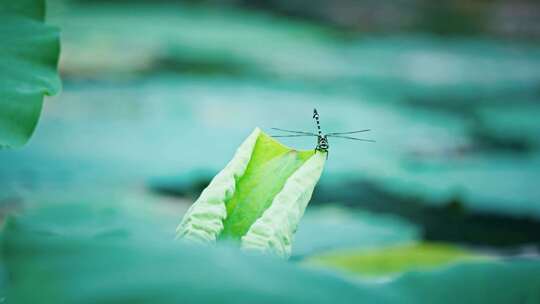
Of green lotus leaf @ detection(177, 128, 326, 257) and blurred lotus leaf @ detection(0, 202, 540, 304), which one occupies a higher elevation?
green lotus leaf @ detection(177, 128, 326, 257)

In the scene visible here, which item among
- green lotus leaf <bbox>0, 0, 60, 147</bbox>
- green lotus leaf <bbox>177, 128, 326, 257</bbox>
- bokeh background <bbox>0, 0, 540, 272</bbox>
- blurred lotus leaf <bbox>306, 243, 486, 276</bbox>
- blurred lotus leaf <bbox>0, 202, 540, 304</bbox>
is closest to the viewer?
blurred lotus leaf <bbox>0, 202, 540, 304</bbox>

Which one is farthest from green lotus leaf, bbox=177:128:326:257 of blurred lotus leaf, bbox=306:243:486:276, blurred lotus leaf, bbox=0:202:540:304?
blurred lotus leaf, bbox=306:243:486:276

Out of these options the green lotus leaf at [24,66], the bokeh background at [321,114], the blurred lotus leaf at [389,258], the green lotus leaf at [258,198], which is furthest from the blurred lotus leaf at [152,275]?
the bokeh background at [321,114]

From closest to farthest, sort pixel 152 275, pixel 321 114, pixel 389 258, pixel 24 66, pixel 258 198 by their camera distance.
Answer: pixel 152 275, pixel 258 198, pixel 24 66, pixel 389 258, pixel 321 114

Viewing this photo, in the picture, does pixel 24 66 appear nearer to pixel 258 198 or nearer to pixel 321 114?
pixel 258 198

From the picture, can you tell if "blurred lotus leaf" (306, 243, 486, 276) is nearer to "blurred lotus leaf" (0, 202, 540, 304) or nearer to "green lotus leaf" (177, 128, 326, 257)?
"green lotus leaf" (177, 128, 326, 257)

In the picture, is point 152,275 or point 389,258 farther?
point 389,258

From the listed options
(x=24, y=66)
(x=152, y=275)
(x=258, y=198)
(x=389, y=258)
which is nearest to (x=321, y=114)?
(x=389, y=258)

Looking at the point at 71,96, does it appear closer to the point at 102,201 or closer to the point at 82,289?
the point at 102,201
